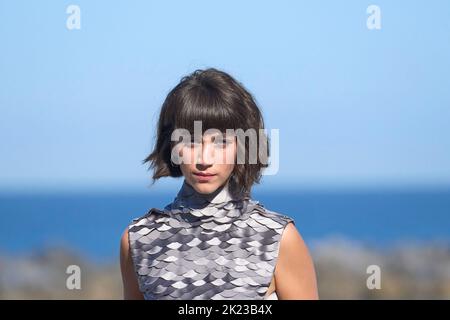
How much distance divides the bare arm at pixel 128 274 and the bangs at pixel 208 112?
1.79ft

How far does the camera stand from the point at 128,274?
13.6 feet

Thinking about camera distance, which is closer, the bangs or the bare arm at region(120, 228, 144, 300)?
the bangs

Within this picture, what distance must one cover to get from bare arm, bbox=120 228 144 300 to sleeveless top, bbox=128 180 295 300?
0.18 ft

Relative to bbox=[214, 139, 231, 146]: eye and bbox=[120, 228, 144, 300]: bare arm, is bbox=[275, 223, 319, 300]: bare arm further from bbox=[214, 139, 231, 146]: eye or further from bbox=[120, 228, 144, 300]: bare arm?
bbox=[120, 228, 144, 300]: bare arm

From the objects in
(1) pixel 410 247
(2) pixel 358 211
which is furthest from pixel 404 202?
(1) pixel 410 247

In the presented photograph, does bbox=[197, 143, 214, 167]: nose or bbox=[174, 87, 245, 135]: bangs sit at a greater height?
bbox=[174, 87, 245, 135]: bangs

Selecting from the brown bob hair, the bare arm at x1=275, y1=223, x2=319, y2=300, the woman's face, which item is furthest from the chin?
the bare arm at x1=275, y1=223, x2=319, y2=300

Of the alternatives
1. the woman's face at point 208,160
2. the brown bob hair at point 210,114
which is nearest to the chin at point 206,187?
the woman's face at point 208,160

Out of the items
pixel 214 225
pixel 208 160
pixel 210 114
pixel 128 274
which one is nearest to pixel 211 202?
pixel 214 225

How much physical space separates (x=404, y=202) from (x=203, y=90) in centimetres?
8436

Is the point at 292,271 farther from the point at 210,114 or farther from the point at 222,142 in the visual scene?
the point at 210,114

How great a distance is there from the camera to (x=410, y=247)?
19609 millimetres

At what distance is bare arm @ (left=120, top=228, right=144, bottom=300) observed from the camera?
4117mm

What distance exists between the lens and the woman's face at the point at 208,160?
3.87m
